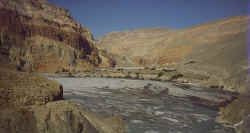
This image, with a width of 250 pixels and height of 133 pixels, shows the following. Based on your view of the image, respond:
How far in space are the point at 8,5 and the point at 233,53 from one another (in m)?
33.8

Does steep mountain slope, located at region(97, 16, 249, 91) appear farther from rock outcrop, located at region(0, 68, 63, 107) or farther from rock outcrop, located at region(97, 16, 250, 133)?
rock outcrop, located at region(0, 68, 63, 107)

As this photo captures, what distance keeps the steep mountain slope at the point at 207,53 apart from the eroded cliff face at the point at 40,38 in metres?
13.2

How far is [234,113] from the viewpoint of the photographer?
6117mm

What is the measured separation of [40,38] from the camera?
103 ft

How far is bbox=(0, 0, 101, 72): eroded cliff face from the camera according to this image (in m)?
27.9

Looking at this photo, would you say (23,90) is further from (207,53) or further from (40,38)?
(40,38)

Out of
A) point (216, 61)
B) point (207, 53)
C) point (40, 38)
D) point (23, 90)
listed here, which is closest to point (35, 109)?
point (23, 90)

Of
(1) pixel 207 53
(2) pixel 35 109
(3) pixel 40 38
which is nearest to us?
(2) pixel 35 109

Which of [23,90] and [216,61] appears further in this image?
[216,61]

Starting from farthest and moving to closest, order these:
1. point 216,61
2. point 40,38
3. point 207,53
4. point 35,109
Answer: point 40,38 → point 207,53 → point 216,61 → point 35,109

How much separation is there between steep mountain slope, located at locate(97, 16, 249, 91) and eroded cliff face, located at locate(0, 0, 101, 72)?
43.2ft

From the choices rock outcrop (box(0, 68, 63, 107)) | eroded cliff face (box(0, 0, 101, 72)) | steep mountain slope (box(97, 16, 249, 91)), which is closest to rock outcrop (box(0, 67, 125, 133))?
rock outcrop (box(0, 68, 63, 107))

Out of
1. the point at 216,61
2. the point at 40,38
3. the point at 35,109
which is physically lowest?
the point at 35,109

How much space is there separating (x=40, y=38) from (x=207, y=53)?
28424mm
